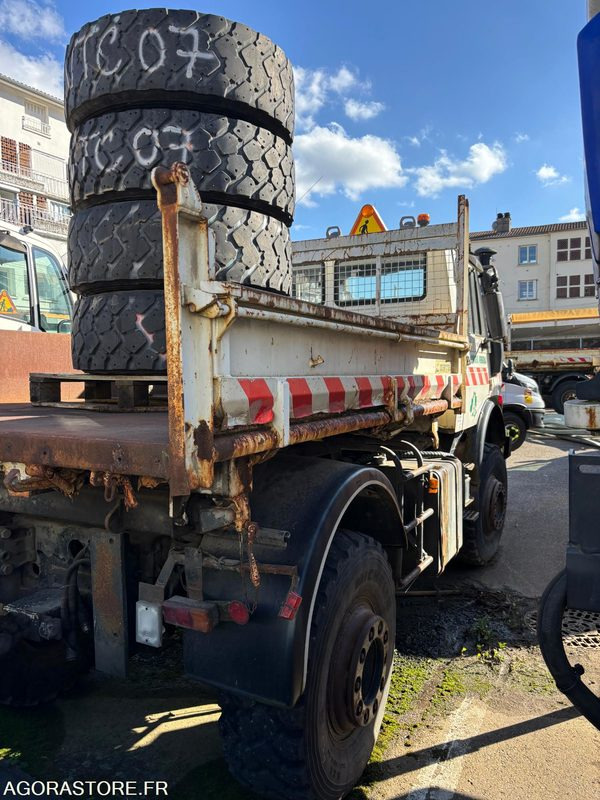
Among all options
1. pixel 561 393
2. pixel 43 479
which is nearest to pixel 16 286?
pixel 43 479

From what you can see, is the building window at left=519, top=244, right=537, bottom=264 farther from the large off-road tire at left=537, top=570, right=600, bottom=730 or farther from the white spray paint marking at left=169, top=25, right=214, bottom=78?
the large off-road tire at left=537, top=570, right=600, bottom=730

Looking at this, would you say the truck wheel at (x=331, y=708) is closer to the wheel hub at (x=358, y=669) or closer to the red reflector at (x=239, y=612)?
the wheel hub at (x=358, y=669)

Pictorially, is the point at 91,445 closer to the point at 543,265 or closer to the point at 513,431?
the point at 513,431

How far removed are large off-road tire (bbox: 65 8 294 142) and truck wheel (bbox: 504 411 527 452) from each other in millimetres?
9972

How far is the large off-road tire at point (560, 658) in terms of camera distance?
2404 mm

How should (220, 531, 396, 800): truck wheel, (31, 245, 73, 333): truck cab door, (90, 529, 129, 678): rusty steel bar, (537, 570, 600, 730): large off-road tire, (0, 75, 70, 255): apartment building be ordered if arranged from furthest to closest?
1. (0, 75, 70, 255): apartment building
2. (31, 245, 73, 333): truck cab door
3. (537, 570, 600, 730): large off-road tire
4. (90, 529, 129, 678): rusty steel bar
5. (220, 531, 396, 800): truck wheel

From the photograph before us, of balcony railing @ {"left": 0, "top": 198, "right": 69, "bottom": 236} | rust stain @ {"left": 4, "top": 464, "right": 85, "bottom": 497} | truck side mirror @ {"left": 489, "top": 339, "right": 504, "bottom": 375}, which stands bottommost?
rust stain @ {"left": 4, "top": 464, "right": 85, "bottom": 497}

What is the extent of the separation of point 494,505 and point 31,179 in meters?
38.0

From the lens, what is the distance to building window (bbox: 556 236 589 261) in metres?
36.8

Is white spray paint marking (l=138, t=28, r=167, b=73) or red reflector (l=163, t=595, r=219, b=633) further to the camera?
white spray paint marking (l=138, t=28, r=167, b=73)

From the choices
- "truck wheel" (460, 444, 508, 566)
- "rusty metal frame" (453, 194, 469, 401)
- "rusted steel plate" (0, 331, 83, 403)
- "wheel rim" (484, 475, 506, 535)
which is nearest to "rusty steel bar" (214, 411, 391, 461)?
"rusty metal frame" (453, 194, 469, 401)

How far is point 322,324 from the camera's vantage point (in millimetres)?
2230

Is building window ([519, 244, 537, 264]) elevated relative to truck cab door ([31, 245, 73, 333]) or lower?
elevated

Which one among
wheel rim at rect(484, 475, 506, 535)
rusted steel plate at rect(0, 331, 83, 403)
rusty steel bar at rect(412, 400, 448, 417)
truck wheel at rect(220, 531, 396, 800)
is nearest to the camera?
truck wheel at rect(220, 531, 396, 800)
